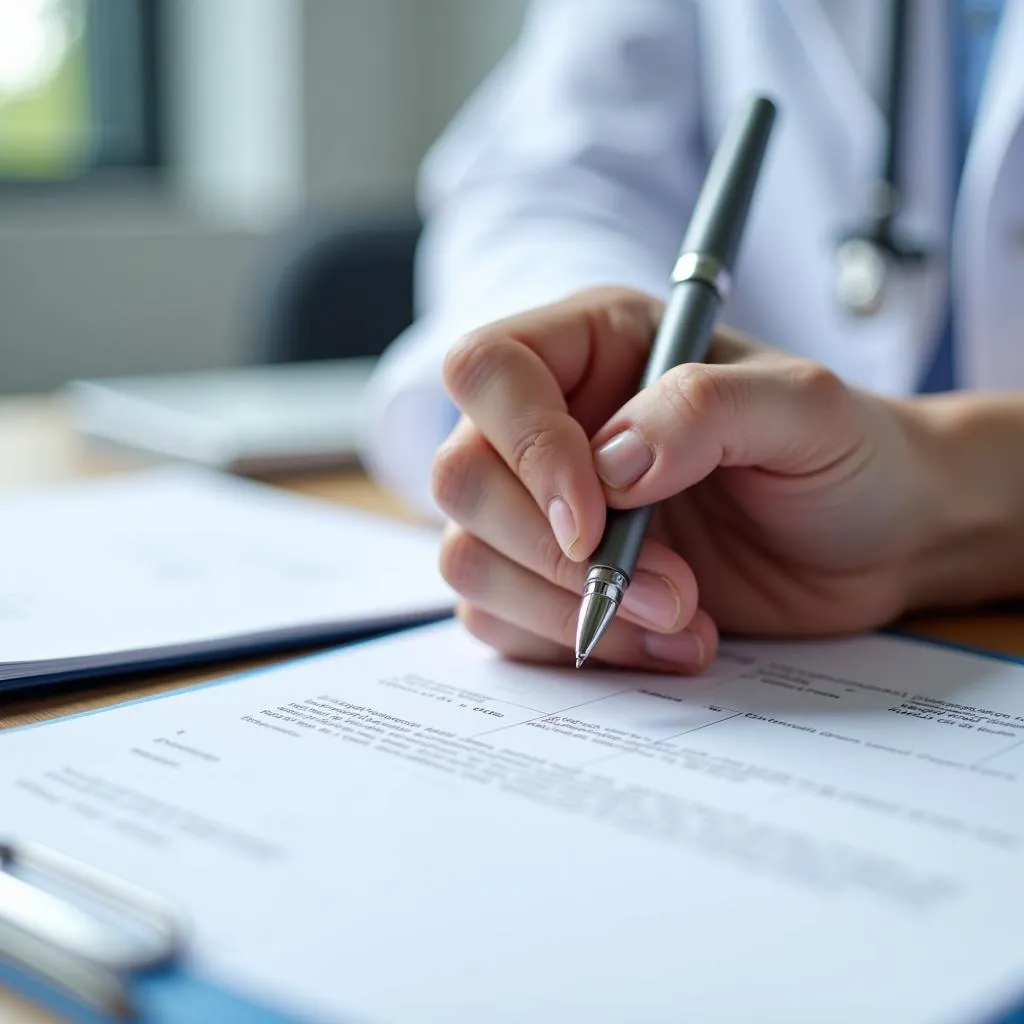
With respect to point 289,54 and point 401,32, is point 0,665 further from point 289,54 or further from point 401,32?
point 401,32

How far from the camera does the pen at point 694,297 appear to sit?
0.42 metres

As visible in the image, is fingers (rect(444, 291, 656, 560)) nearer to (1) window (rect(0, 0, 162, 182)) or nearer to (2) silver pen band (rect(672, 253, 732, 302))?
(2) silver pen band (rect(672, 253, 732, 302))

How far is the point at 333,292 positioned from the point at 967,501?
3.14 ft

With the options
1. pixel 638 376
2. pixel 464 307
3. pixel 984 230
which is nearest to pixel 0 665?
pixel 638 376

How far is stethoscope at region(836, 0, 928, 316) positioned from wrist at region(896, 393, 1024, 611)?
168 millimetres

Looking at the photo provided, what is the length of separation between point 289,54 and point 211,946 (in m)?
2.16

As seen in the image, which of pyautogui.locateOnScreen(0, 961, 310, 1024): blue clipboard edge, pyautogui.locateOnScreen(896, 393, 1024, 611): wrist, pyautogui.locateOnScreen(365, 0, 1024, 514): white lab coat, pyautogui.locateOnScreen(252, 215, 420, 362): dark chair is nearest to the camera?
pyautogui.locateOnScreen(0, 961, 310, 1024): blue clipboard edge

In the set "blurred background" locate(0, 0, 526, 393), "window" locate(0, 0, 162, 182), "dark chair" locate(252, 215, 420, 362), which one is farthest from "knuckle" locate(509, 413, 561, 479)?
"window" locate(0, 0, 162, 182)

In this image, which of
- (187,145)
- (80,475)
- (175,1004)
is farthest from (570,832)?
(187,145)

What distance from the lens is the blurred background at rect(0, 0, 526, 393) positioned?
82.7 inches

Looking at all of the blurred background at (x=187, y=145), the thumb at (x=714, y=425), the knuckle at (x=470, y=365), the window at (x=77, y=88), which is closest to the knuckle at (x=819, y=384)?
the thumb at (x=714, y=425)

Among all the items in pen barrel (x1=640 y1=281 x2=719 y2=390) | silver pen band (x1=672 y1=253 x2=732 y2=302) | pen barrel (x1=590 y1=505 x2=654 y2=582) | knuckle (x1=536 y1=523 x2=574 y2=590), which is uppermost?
silver pen band (x1=672 y1=253 x2=732 y2=302)

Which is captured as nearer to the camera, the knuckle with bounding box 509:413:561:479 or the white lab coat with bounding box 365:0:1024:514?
the knuckle with bounding box 509:413:561:479

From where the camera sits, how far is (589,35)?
87cm
